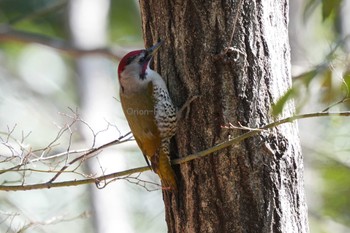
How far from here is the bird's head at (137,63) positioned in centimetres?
374

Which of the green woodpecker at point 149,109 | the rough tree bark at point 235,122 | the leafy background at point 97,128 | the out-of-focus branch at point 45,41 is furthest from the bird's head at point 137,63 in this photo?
the out-of-focus branch at point 45,41

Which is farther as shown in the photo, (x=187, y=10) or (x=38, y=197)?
(x=38, y=197)

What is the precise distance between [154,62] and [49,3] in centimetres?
929

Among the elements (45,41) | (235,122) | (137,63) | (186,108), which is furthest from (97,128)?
(235,122)

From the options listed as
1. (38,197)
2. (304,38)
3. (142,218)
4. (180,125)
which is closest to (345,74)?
(180,125)

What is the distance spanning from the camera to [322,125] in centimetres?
928

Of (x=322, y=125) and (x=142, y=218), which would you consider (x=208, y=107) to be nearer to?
(x=322, y=125)

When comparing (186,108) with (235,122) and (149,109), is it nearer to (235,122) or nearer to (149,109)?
(235,122)

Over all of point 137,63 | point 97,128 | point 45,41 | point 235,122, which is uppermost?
point 45,41

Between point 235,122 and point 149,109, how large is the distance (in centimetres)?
76

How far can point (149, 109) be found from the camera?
3982mm

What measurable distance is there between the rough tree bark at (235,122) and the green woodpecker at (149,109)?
13cm

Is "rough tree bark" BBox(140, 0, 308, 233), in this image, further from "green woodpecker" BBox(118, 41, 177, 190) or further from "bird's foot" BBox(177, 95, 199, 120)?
"green woodpecker" BBox(118, 41, 177, 190)

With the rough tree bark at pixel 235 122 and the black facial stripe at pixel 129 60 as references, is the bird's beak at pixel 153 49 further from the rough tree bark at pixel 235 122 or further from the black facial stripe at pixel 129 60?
the black facial stripe at pixel 129 60
